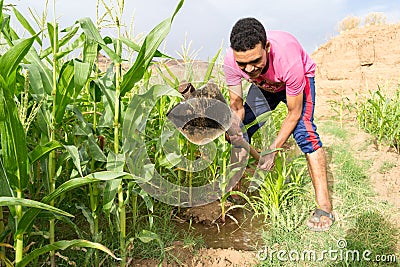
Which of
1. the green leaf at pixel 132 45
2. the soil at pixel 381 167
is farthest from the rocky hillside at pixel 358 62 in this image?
the green leaf at pixel 132 45

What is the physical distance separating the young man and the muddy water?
1.18 ft

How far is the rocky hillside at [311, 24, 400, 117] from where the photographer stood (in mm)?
8859

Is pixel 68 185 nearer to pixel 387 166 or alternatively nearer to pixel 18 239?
pixel 18 239

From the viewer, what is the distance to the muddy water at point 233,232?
2.34 metres

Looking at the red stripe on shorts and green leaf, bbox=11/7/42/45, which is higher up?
green leaf, bbox=11/7/42/45

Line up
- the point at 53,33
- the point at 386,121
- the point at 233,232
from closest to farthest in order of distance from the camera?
the point at 53,33
the point at 233,232
the point at 386,121

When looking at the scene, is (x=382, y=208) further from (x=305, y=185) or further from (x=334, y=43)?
(x=334, y=43)

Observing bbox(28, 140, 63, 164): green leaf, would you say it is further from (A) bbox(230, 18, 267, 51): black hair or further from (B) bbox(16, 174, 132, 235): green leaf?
(A) bbox(230, 18, 267, 51): black hair

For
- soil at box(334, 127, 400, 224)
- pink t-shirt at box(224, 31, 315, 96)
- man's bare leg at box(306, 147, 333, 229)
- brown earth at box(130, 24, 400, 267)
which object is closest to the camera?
pink t-shirt at box(224, 31, 315, 96)

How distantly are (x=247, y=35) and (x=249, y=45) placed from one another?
7cm

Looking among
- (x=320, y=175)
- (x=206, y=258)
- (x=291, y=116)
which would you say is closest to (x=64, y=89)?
(x=206, y=258)

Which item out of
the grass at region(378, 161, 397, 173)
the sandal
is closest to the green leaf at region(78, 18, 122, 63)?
the sandal

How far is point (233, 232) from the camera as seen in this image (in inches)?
97.7

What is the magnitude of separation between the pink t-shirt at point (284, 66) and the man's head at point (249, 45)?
168 mm
